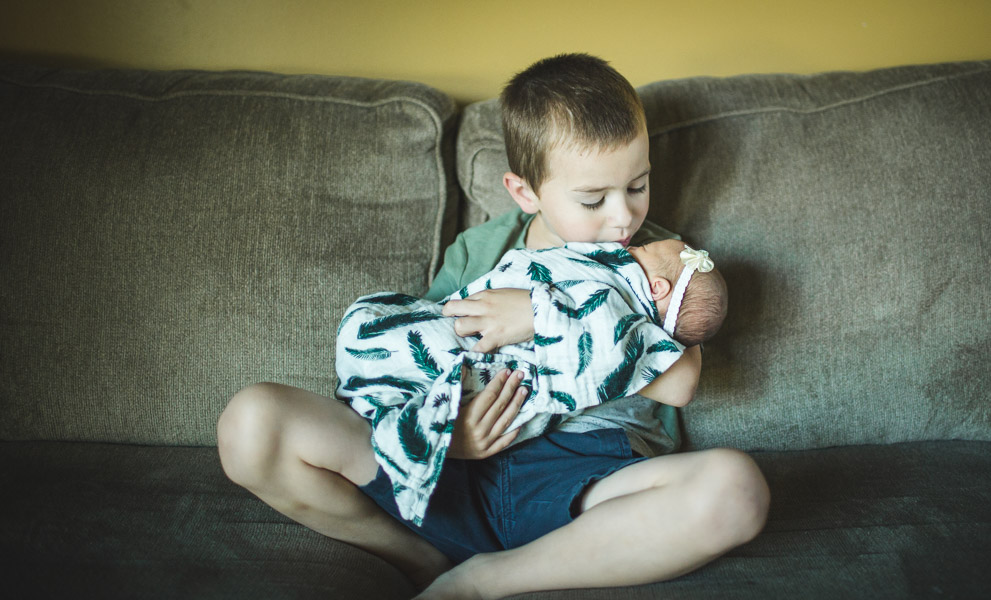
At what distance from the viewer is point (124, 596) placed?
2.88 ft

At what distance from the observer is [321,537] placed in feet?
3.38

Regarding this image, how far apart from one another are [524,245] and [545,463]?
428 mm

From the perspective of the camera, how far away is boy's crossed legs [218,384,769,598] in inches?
33.5

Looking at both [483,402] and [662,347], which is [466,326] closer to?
[483,402]

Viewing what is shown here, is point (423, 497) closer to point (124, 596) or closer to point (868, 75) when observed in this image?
point (124, 596)

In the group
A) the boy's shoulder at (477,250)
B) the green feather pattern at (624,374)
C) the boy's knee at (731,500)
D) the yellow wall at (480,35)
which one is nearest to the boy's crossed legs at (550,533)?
the boy's knee at (731,500)

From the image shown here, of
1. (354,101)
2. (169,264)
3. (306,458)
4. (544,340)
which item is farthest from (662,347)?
(169,264)

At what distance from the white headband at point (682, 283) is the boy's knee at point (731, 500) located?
231 mm

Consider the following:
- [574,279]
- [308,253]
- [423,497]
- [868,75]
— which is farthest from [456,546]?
[868,75]

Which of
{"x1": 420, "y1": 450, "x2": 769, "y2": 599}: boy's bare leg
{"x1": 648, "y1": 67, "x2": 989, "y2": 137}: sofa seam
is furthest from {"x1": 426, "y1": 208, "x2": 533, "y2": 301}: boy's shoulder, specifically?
{"x1": 420, "y1": 450, "x2": 769, "y2": 599}: boy's bare leg

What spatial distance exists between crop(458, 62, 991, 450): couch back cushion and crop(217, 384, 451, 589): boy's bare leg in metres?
0.63

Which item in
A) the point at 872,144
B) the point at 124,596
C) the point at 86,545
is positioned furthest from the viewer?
the point at 872,144

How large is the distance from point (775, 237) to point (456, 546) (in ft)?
2.67

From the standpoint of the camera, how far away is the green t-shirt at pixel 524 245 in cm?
110
